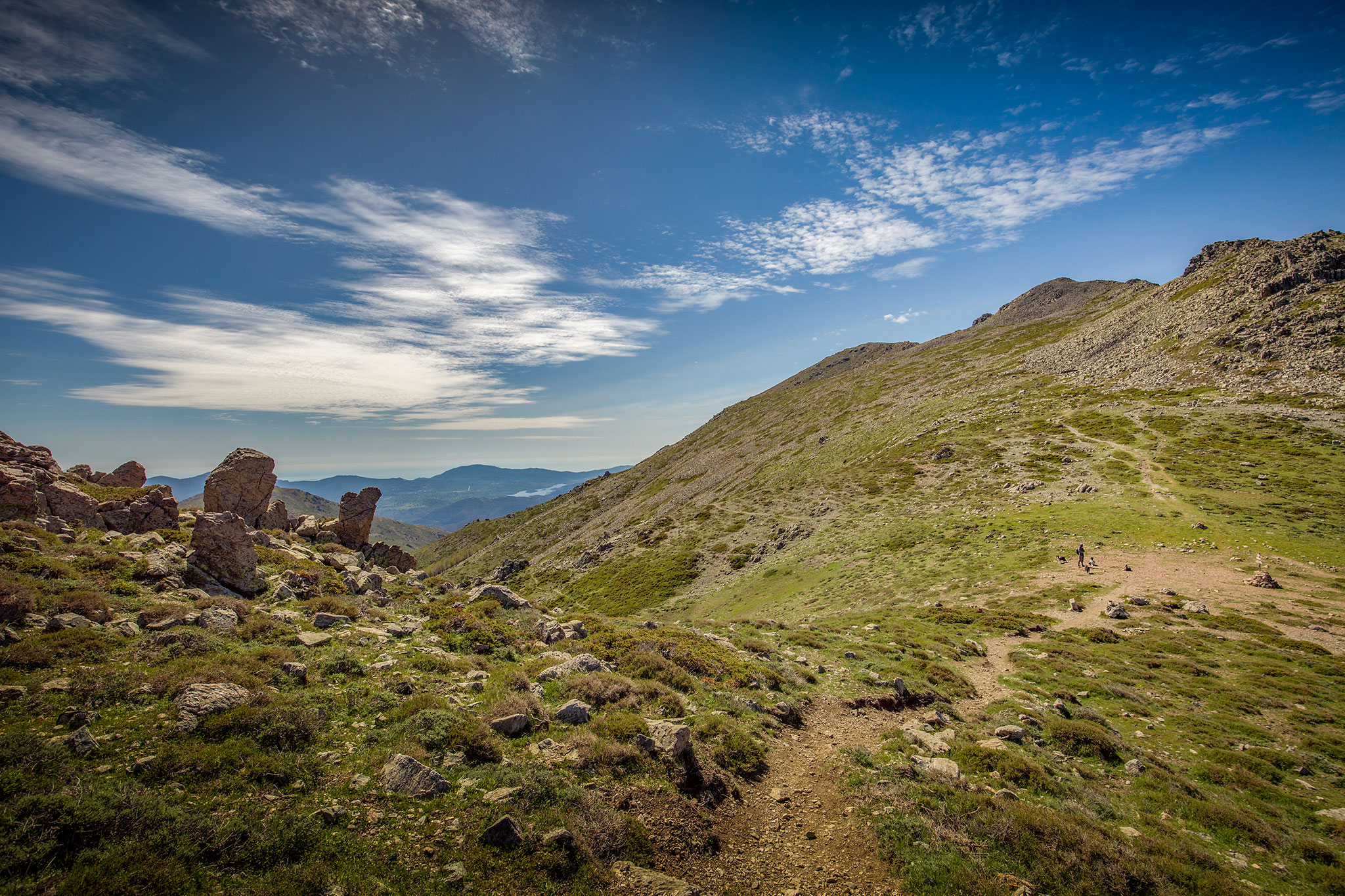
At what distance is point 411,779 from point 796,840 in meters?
9.71

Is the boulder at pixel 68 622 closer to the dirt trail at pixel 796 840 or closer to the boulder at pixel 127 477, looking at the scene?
the dirt trail at pixel 796 840

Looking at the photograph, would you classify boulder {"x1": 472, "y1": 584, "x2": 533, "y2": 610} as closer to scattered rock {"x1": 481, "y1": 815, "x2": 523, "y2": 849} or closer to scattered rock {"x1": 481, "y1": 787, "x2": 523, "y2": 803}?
scattered rock {"x1": 481, "y1": 787, "x2": 523, "y2": 803}

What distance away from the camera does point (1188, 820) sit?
507 inches

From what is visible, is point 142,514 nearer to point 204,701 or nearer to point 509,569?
point 204,701

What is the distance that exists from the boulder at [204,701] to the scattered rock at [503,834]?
286 inches

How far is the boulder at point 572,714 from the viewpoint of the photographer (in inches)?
566

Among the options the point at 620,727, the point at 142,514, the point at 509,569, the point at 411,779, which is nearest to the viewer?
the point at 411,779

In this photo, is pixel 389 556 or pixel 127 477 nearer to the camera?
pixel 127 477

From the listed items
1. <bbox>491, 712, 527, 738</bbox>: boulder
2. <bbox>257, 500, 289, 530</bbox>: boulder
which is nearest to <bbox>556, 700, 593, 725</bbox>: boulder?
<bbox>491, 712, 527, 738</bbox>: boulder

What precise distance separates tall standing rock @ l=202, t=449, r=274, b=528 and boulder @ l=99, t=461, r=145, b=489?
7261 mm

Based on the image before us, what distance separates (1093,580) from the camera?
106 ft

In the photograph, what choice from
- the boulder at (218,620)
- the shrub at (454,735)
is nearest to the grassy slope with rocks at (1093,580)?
the shrub at (454,735)

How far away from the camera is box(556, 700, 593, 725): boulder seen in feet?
47.1

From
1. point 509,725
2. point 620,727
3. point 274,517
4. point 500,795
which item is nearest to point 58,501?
point 274,517
